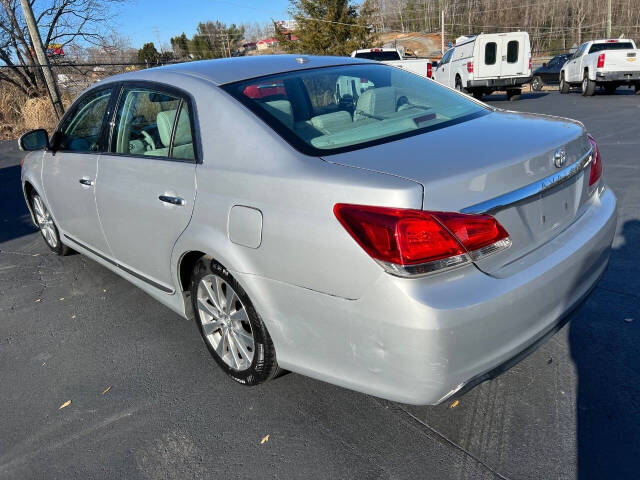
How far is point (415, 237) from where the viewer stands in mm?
1833

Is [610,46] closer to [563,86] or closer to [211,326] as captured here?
[563,86]

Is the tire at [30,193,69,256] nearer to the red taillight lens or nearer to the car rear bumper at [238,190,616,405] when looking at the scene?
the car rear bumper at [238,190,616,405]

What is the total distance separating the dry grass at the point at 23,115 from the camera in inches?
601

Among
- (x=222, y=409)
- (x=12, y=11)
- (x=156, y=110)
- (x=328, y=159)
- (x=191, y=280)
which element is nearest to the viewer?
(x=328, y=159)

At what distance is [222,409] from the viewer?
2.66 m

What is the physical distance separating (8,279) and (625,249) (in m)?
5.20

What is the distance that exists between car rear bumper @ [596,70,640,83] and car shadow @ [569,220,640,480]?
14.6 meters

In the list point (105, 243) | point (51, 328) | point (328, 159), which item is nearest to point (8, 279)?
point (51, 328)

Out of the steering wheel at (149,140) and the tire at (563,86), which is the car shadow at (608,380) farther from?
the tire at (563,86)

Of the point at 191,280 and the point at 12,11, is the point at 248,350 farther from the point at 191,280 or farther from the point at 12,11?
the point at 12,11

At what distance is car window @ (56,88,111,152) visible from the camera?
3.62m

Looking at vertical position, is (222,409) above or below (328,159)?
below

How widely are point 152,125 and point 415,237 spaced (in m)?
2.00

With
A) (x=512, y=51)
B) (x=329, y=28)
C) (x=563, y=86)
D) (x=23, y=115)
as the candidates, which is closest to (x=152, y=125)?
(x=23, y=115)
